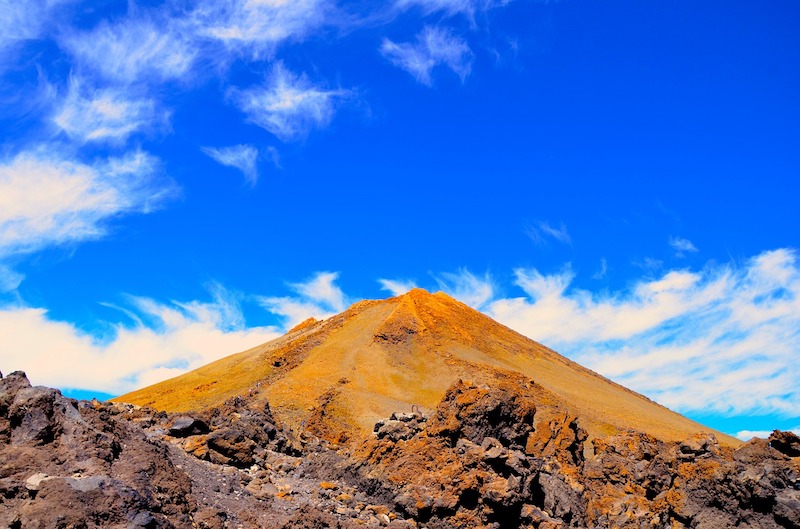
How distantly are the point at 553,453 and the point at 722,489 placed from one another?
27.7 feet

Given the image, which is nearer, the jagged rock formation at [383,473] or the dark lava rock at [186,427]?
the jagged rock formation at [383,473]

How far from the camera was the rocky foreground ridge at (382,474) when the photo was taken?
37.8ft

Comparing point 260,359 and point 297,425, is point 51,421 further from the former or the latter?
point 260,359

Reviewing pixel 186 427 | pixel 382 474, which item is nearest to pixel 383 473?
pixel 382 474

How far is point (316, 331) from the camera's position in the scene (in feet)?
265

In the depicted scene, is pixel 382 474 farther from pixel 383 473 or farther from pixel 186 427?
pixel 186 427

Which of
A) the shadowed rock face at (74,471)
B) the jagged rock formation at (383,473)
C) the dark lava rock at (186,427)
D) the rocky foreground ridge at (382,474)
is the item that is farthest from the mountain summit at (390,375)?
the shadowed rock face at (74,471)

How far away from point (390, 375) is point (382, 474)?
4604cm

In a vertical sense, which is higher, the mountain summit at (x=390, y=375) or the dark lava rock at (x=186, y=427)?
the mountain summit at (x=390, y=375)

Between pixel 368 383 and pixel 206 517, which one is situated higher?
pixel 368 383

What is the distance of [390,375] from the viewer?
65812 millimetres

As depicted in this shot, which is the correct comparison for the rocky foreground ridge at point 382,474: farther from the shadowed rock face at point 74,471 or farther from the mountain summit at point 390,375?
the mountain summit at point 390,375

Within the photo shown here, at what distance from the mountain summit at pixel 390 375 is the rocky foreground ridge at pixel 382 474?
2354 centimetres

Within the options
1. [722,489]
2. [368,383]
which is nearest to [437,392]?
[368,383]
